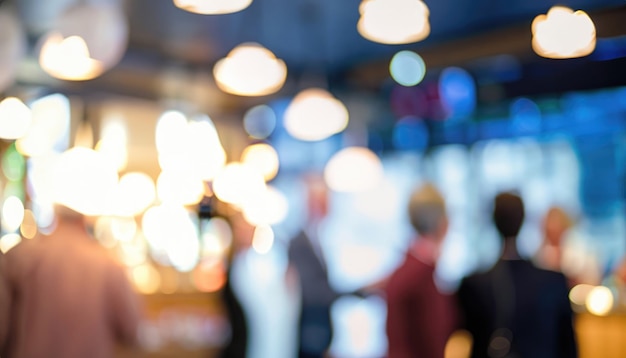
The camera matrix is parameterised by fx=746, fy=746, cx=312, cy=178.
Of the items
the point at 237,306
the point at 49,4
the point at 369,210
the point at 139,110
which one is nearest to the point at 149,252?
the point at 139,110

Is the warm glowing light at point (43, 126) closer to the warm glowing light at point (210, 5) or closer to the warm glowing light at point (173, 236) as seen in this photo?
the warm glowing light at point (173, 236)

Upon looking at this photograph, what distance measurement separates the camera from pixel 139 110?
386 inches

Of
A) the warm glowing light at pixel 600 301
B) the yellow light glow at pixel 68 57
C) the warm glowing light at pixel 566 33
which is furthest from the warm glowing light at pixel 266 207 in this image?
the warm glowing light at pixel 566 33

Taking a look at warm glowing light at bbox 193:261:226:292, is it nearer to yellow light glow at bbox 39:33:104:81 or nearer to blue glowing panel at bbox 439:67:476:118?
blue glowing panel at bbox 439:67:476:118

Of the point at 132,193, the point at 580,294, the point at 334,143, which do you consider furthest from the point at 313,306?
the point at 334,143

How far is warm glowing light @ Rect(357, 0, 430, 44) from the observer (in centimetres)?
359

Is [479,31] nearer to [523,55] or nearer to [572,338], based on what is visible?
[523,55]

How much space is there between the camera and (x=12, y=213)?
31.3 ft

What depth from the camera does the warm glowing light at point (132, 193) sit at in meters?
9.50

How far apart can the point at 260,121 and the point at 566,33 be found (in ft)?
23.7

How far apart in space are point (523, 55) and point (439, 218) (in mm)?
4397

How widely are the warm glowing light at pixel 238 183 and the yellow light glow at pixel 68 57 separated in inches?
138

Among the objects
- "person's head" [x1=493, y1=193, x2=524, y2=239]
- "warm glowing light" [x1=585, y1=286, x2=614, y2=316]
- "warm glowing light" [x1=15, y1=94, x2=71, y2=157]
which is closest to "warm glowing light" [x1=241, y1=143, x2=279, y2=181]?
"warm glowing light" [x1=15, y1=94, x2=71, y2=157]

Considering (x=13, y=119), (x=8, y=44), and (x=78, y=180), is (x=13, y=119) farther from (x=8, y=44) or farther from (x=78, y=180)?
(x=8, y=44)
